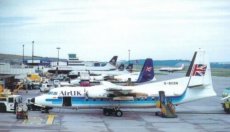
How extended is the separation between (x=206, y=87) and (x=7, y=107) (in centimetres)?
1978

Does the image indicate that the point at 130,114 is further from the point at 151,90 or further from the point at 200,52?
the point at 200,52

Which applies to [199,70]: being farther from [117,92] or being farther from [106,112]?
[106,112]

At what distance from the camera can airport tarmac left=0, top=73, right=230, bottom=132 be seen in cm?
3198

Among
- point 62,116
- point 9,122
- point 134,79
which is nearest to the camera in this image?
point 9,122

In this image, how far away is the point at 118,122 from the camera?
3616 cm

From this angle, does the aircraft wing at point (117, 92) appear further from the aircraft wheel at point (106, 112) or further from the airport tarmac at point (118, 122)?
the airport tarmac at point (118, 122)

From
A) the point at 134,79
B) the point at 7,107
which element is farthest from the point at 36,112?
the point at 134,79

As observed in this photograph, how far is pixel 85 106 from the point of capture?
134 ft

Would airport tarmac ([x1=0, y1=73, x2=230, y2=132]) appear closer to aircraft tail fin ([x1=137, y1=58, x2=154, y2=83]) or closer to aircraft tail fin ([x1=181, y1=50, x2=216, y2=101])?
aircraft tail fin ([x1=181, y1=50, x2=216, y2=101])

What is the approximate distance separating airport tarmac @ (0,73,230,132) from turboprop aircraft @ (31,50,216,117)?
3.44ft

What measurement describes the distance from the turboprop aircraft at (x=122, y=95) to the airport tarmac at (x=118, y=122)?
105 centimetres

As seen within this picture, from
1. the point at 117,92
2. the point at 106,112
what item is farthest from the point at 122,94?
the point at 106,112

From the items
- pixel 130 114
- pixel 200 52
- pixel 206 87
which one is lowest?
pixel 130 114

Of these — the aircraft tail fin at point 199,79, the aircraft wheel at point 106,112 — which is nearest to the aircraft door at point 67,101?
the aircraft wheel at point 106,112
